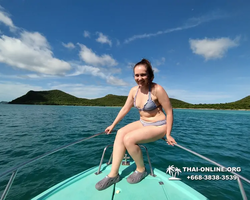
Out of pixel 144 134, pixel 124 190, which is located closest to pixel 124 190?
pixel 124 190

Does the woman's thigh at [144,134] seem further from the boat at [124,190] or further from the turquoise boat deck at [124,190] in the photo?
the turquoise boat deck at [124,190]

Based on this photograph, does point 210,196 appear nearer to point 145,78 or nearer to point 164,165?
point 164,165

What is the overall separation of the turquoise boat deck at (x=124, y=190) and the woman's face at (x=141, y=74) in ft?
5.56

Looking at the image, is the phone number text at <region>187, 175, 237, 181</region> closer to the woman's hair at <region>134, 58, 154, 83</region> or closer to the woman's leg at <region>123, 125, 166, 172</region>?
the woman's leg at <region>123, 125, 166, 172</region>

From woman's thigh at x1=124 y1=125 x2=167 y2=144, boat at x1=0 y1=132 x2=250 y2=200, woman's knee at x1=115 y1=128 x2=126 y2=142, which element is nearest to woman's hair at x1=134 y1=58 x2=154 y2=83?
woman's thigh at x1=124 y1=125 x2=167 y2=144

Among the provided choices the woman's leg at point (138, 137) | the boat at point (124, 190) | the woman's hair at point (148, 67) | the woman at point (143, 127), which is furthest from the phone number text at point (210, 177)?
the woman's hair at point (148, 67)

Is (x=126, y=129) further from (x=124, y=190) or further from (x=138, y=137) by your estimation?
(x=124, y=190)

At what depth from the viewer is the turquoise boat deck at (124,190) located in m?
1.78

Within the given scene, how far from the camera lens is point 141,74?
2100 millimetres

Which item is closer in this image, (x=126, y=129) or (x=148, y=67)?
(x=148, y=67)

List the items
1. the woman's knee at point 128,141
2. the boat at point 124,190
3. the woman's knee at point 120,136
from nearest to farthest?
the boat at point 124,190 → the woman's knee at point 128,141 → the woman's knee at point 120,136

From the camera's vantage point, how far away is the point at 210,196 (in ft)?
9.66

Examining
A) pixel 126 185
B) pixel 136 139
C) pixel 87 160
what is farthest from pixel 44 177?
pixel 136 139

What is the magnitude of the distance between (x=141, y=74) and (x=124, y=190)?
6.02 feet
